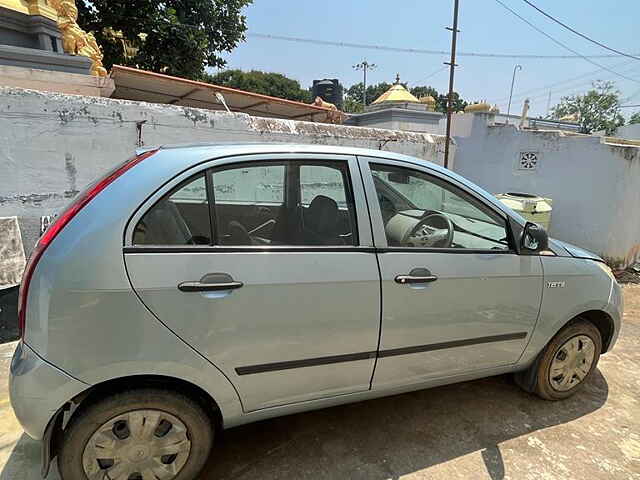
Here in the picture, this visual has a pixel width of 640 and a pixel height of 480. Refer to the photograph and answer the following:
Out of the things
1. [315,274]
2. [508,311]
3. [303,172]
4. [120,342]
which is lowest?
[508,311]

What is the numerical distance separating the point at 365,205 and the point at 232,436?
5.11 feet

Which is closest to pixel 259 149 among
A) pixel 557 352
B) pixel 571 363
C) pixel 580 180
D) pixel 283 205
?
pixel 283 205

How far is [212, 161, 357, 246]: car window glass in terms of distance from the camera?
6.04 ft

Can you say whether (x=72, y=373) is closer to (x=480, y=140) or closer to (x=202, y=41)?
(x=480, y=140)

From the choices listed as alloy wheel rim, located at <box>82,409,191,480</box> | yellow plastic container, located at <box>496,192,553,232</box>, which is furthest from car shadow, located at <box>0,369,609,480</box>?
yellow plastic container, located at <box>496,192,553,232</box>

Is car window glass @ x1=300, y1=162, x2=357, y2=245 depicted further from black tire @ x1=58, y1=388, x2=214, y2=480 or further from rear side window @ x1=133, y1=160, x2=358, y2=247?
black tire @ x1=58, y1=388, x2=214, y2=480

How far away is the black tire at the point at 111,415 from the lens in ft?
5.26

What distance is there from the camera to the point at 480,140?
22.8ft

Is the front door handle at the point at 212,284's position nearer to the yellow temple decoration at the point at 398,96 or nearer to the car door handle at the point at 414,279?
the car door handle at the point at 414,279

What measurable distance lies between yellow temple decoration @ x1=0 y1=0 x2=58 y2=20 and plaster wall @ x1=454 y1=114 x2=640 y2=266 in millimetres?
7958

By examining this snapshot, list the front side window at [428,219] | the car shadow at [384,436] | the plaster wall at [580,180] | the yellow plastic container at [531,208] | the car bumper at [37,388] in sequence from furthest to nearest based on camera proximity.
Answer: the plaster wall at [580,180] < the yellow plastic container at [531,208] < the front side window at [428,219] < the car shadow at [384,436] < the car bumper at [37,388]

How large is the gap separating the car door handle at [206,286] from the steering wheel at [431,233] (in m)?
0.97

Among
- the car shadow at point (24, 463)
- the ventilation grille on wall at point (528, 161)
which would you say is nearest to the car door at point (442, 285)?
the car shadow at point (24, 463)

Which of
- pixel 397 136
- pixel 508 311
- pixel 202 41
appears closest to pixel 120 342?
pixel 508 311
